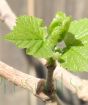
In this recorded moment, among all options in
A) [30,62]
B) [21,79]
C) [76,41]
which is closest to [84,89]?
[21,79]

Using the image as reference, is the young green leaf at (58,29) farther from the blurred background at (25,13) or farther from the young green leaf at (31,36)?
the blurred background at (25,13)

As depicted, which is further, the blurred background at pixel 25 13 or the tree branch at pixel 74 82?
the blurred background at pixel 25 13

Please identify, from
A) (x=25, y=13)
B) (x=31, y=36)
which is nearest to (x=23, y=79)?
(x=31, y=36)

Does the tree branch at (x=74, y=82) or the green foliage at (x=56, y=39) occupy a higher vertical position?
the green foliage at (x=56, y=39)

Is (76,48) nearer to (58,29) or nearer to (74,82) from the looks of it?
(58,29)

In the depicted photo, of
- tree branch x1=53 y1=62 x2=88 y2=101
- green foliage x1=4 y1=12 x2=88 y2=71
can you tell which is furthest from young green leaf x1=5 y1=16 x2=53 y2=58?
tree branch x1=53 y1=62 x2=88 y2=101

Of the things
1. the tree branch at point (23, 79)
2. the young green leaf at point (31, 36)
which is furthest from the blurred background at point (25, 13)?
the young green leaf at point (31, 36)

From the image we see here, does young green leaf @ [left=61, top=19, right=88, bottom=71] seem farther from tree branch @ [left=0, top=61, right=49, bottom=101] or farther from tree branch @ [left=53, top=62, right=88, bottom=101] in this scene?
tree branch @ [left=53, top=62, right=88, bottom=101]

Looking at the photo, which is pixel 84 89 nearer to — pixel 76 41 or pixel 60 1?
pixel 76 41

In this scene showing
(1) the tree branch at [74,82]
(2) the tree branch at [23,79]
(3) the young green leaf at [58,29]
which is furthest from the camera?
(1) the tree branch at [74,82]

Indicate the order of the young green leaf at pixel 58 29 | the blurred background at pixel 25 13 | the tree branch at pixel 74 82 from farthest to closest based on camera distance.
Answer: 1. the blurred background at pixel 25 13
2. the tree branch at pixel 74 82
3. the young green leaf at pixel 58 29
